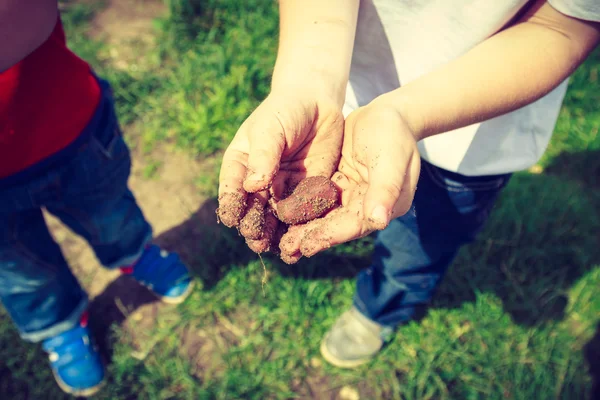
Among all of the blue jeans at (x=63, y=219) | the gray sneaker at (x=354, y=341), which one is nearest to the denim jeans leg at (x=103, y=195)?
the blue jeans at (x=63, y=219)

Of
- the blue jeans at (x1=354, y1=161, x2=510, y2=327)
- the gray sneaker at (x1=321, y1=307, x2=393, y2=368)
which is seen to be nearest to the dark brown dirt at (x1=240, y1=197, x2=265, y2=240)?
the blue jeans at (x1=354, y1=161, x2=510, y2=327)

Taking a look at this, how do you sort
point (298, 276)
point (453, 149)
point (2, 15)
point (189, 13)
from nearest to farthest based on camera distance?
point (2, 15) < point (453, 149) < point (298, 276) < point (189, 13)

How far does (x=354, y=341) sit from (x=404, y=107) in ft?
5.12

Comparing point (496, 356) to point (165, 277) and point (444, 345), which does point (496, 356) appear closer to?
point (444, 345)

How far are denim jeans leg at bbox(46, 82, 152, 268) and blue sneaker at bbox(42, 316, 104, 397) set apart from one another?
1.44 ft

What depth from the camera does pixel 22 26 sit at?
55.7 inches

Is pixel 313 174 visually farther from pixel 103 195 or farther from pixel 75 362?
pixel 75 362

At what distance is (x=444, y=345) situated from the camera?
2570mm

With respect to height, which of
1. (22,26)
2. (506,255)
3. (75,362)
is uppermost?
(22,26)

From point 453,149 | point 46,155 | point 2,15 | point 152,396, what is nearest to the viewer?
point 2,15

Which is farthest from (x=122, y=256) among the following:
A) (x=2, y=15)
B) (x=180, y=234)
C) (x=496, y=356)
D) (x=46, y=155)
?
(x=496, y=356)

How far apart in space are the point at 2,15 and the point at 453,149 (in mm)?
1518

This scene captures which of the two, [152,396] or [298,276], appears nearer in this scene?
[152,396]

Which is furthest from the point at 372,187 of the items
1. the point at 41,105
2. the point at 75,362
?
the point at 75,362
